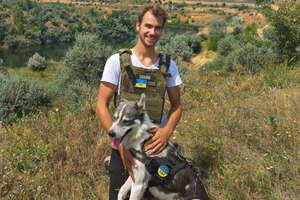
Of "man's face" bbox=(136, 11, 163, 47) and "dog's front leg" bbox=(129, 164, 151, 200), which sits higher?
"man's face" bbox=(136, 11, 163, 47)

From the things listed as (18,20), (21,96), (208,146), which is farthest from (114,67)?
(18,20)

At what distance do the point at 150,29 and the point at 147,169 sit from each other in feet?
5.48

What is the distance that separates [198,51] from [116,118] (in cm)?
5069

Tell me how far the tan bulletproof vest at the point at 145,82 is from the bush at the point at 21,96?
38.2 ft

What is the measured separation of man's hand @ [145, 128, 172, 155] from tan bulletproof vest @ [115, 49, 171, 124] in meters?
0.32

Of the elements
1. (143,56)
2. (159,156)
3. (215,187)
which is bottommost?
(215,187)

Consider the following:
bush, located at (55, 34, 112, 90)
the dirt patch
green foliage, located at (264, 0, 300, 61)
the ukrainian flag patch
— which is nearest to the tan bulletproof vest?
the ukrainian flag patch

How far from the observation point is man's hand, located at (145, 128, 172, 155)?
2.77 metres

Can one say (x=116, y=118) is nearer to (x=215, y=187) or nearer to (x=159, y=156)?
(x=159, y=156)

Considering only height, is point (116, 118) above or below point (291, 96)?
above

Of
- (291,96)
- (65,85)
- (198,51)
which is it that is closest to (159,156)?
(291,96)

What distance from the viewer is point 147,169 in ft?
8.96

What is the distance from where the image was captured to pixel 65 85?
20969mm

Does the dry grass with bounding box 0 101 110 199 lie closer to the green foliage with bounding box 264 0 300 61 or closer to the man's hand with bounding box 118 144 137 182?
the man's hand with bounding box 118 144 137 182
